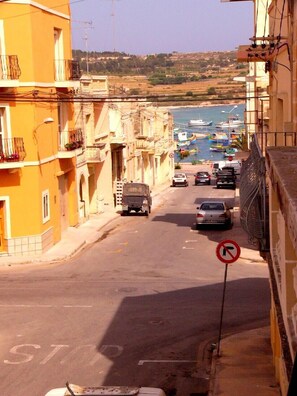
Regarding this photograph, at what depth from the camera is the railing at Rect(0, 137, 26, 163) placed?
2647 cm

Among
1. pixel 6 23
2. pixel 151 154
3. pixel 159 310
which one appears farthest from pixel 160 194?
pixel 159 310

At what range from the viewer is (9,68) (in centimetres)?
2648

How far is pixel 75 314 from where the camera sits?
1866 centimetres

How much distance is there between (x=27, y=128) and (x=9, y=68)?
2.24m

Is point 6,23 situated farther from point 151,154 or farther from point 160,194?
point 151,154

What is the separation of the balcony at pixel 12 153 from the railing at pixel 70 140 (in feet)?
16.1

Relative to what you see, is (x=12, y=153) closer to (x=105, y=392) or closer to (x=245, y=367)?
(x=245, y=367)

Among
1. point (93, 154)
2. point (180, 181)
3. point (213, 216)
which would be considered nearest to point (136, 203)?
point (93, 154)

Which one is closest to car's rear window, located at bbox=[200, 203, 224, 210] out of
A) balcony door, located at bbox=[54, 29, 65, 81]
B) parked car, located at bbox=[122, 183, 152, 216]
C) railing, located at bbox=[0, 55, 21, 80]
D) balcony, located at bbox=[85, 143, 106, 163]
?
parked car, located at bbox=[122, 183, 152, 216]

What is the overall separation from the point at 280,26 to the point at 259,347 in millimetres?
6670

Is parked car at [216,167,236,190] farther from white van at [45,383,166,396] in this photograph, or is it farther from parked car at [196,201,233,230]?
white van at [45,383,166,396]

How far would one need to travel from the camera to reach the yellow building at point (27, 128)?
26609 mm

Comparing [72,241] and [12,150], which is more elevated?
[12,150]

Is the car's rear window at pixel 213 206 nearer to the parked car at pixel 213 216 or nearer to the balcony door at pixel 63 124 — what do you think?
the parked car at pixel 213 216
